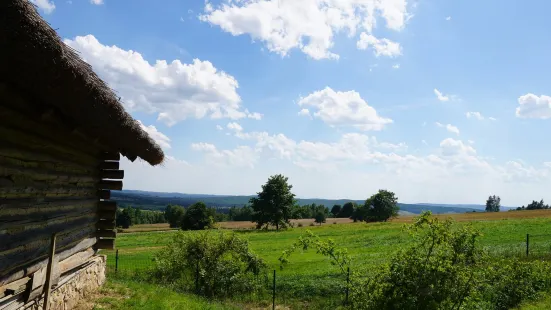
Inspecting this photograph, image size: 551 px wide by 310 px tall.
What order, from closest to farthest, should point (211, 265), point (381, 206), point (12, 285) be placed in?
point (12, 285) < point (211, 265) < point (381, 206)

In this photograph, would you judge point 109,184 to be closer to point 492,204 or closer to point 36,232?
point 36,232

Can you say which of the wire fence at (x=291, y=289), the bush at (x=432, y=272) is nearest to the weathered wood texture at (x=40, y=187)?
the bush at (x=432, y=272)

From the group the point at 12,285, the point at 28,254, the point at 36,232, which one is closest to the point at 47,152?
the point at 36,232

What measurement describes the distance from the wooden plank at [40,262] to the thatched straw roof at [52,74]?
76.7 inches

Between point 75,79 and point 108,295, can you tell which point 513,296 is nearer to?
point 108,295

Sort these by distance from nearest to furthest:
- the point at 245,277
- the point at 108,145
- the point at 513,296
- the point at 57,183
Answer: the point at 57,183 < the point at 108,145 < the point at 513,296 < the point at 245,277

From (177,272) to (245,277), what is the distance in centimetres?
228

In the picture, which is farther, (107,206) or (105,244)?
(105,244)

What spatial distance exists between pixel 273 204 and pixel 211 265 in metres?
43.9

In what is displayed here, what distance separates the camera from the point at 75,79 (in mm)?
3707

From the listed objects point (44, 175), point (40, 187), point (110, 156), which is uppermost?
point (110, 156)

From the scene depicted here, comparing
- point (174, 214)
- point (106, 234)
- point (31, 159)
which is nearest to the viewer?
point (31, 159)

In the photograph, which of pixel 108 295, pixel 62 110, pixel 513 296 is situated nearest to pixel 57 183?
pixel 62 110

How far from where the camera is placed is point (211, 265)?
13.4 meters
